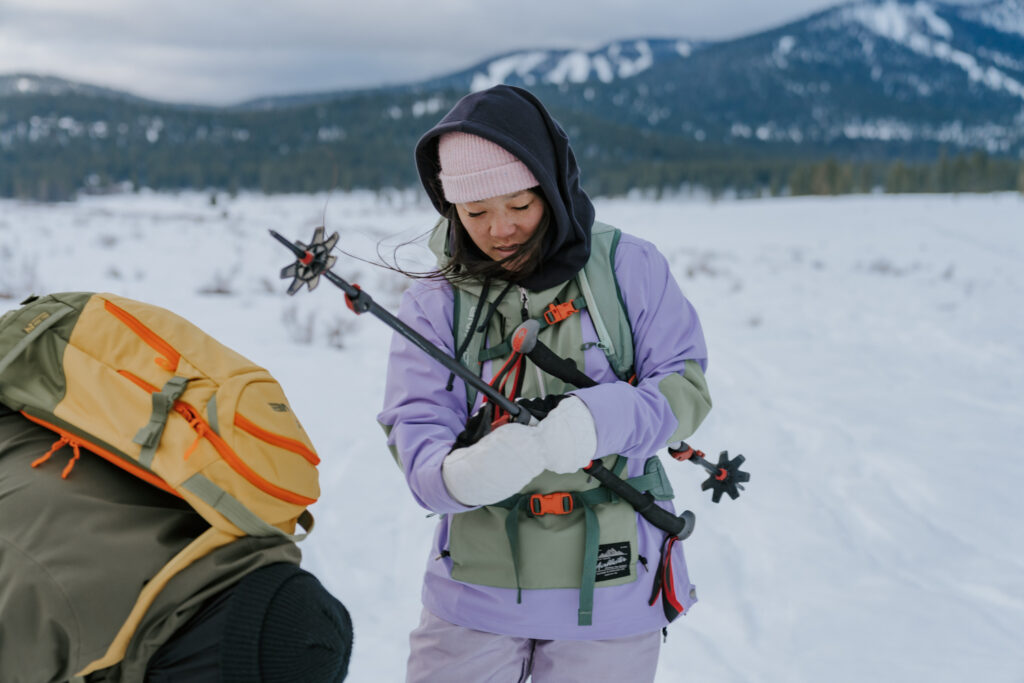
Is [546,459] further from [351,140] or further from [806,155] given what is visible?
[806,155]

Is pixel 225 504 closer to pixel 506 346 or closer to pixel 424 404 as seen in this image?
pixel 424 404

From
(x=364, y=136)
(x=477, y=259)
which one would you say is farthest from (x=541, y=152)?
(x=364, y=136)

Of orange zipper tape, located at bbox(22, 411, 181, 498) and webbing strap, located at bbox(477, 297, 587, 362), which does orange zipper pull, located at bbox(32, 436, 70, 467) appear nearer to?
orange zipper tape, located at bbox(22, 411, 181, 498)

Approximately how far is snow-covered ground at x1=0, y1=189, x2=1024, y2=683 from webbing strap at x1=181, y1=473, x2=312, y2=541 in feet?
2.87

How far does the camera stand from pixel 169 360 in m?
1.40

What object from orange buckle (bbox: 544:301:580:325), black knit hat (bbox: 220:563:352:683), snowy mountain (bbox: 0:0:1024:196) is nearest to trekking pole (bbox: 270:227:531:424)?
orange buckle (bbox: 544:301:580:325)

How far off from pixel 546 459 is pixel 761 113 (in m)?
209

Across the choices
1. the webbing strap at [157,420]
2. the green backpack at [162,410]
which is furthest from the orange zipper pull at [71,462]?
the webbing strap at [157,420]

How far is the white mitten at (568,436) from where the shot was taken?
1.39 metres

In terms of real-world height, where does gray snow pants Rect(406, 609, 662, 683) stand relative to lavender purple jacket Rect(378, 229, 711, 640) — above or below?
below

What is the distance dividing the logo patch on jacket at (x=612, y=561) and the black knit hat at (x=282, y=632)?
608 millimetres

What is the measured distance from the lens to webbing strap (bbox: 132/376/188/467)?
1264 mm

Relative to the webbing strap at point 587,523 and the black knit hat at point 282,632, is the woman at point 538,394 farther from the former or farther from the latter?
the black knit hat at point 282,632

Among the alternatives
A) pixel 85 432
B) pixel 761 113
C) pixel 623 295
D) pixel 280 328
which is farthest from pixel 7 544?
pixel 761 113
